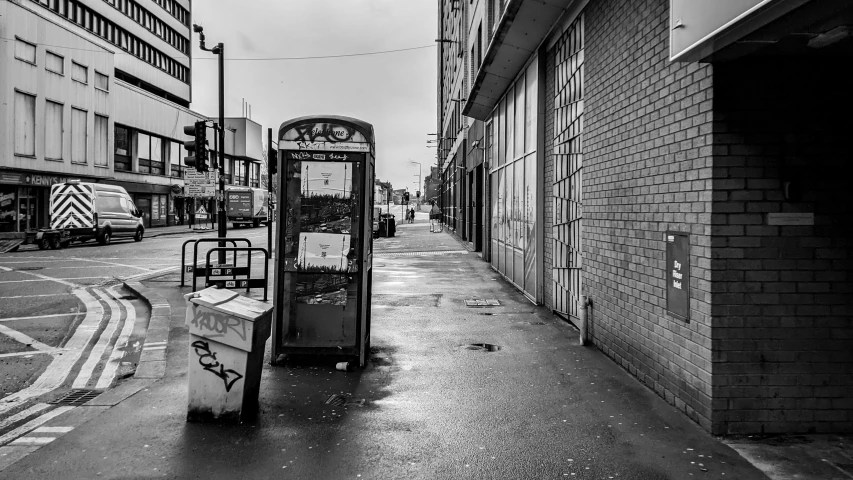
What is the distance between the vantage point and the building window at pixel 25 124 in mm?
31344

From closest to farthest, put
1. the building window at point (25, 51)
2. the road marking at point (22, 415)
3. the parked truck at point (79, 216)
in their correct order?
the road marking at point (22, 415), the parked truck at point (79, 216), the building window at point (25, 51)

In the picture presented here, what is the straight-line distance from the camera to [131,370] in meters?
7.20

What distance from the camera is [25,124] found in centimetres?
3206

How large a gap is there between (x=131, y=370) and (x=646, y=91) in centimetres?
629

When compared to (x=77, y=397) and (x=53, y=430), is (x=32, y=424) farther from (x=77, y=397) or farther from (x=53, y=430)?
(x=77, y=397)

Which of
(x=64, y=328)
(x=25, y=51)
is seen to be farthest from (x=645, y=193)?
(x=25, y=51)

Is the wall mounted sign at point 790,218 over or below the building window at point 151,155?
below

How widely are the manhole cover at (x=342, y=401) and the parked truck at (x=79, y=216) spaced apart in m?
23.1

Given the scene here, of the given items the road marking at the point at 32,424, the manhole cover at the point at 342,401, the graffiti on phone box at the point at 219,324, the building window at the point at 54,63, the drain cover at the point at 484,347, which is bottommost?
the road marking at the point at 32,424

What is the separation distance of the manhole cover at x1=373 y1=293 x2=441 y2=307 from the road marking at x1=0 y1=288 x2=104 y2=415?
4505mm

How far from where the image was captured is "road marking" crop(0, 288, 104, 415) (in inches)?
239

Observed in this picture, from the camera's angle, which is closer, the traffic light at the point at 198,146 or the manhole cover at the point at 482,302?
the manhole cover at the point at 482,302

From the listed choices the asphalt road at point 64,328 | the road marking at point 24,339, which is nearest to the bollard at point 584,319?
the asphalt road at point 64,328

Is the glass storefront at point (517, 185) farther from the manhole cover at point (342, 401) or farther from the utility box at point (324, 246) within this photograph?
the manhole cover at point (342, 401)
